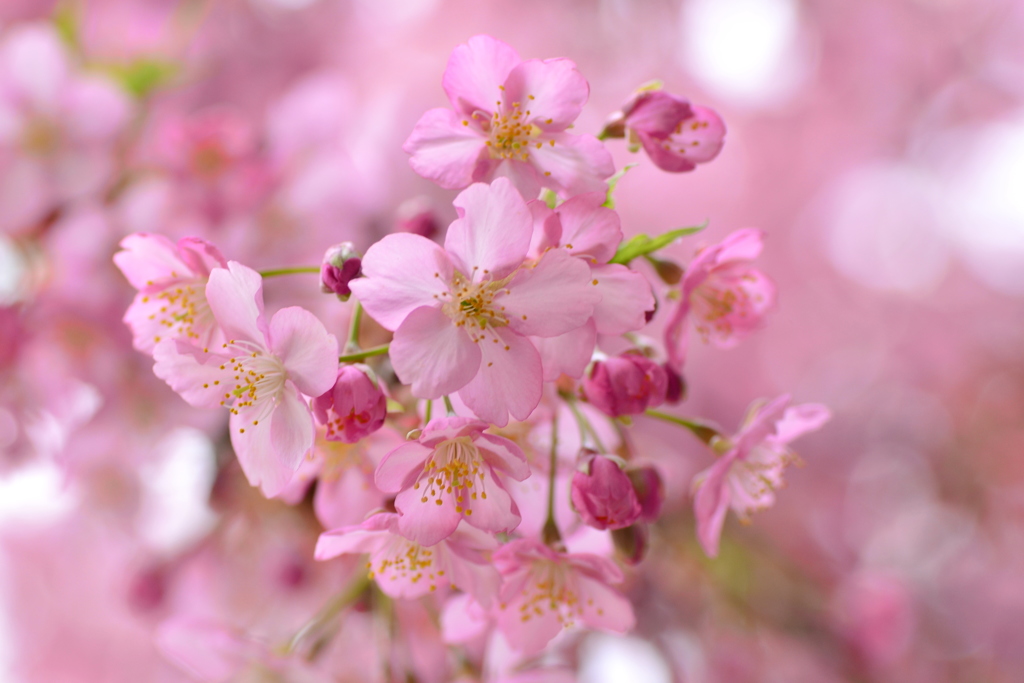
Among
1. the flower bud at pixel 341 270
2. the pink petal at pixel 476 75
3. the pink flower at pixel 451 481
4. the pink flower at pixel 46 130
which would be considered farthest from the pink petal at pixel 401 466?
the pink flower at pixel 46 130

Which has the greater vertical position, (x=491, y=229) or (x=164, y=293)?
(x=491, y=229)

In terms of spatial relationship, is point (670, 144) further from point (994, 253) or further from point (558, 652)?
point (994, 253)

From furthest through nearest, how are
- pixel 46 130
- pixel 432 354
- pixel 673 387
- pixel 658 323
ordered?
pixel 46 130
pixel 658 323
pixel 673 387
pixel 432 354

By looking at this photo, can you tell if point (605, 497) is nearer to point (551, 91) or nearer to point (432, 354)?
point (432, 354)

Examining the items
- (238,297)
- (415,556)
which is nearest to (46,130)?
(238,297)

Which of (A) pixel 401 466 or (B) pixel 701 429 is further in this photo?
(B) pixel 701 429

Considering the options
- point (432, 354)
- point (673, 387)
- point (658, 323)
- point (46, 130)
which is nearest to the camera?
point (432, 354)
